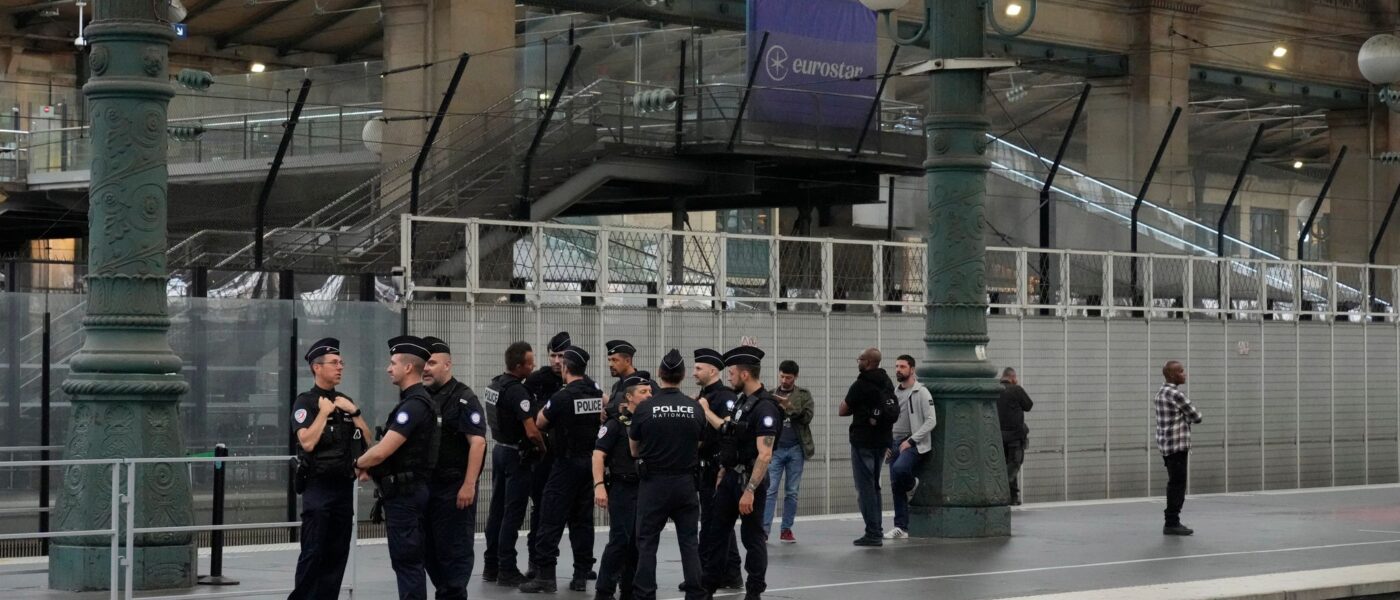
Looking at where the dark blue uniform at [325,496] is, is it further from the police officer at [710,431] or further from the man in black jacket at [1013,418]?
the man in black jacket at [1013,418]

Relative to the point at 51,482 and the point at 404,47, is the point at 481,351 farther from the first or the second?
the point at 404,47

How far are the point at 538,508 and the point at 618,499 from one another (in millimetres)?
1472

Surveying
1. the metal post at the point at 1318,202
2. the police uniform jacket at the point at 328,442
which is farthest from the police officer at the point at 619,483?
the metal post at the point at 1318,202

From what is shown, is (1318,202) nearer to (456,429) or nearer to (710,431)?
(710,431)

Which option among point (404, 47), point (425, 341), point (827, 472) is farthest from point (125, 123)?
point (404, 47)

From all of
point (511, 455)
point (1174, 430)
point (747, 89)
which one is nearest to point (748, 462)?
point (511, 455)

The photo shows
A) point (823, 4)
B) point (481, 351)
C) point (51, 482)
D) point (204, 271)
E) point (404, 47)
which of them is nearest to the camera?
point (51, 482)

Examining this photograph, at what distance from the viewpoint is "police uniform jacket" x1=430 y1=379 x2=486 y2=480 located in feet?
35.9

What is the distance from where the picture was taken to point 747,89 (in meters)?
22.9

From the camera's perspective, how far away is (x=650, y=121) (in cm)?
2370

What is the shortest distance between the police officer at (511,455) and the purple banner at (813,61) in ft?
35.5

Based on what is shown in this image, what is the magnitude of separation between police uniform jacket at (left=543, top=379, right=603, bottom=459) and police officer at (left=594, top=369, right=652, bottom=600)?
0.63 metres

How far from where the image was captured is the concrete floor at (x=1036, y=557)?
13094mm

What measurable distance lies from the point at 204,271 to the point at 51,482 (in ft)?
7.29
